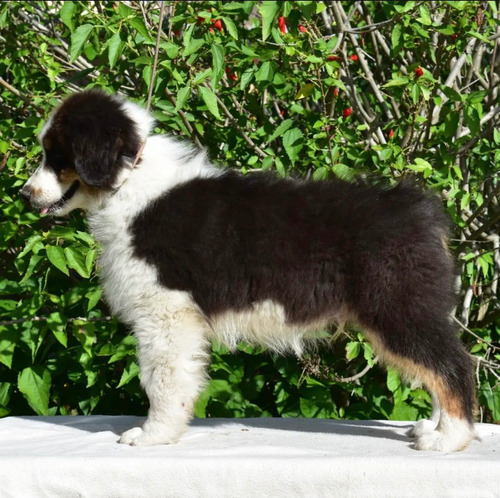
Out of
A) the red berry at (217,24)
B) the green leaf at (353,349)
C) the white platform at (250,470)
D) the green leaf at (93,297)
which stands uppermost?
the red berry at (217,24)

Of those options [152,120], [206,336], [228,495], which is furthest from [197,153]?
[228,495]

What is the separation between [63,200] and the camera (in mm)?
4176

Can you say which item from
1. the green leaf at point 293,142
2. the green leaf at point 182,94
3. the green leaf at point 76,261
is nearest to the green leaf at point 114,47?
the green leaf at point 182,94

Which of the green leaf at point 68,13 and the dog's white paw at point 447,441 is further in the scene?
the green leaf at point 68,13

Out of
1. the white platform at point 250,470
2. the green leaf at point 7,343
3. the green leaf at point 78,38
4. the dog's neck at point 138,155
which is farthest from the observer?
the green leaf at point 7,343

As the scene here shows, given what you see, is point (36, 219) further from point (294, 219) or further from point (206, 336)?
point (294, 219)

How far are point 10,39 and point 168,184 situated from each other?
1.98 meters

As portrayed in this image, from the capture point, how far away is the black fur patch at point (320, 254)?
3785 millimetres

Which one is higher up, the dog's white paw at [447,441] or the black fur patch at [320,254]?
the black fur patch at [320,254]

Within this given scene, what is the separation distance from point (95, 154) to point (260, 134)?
150 centimetres

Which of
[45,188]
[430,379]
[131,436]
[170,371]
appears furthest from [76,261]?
[430,379]

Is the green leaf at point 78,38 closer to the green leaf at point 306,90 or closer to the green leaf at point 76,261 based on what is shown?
the green leaf at point 76,261

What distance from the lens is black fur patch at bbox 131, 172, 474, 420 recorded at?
379 centimetres

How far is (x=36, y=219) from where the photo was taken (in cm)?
506
